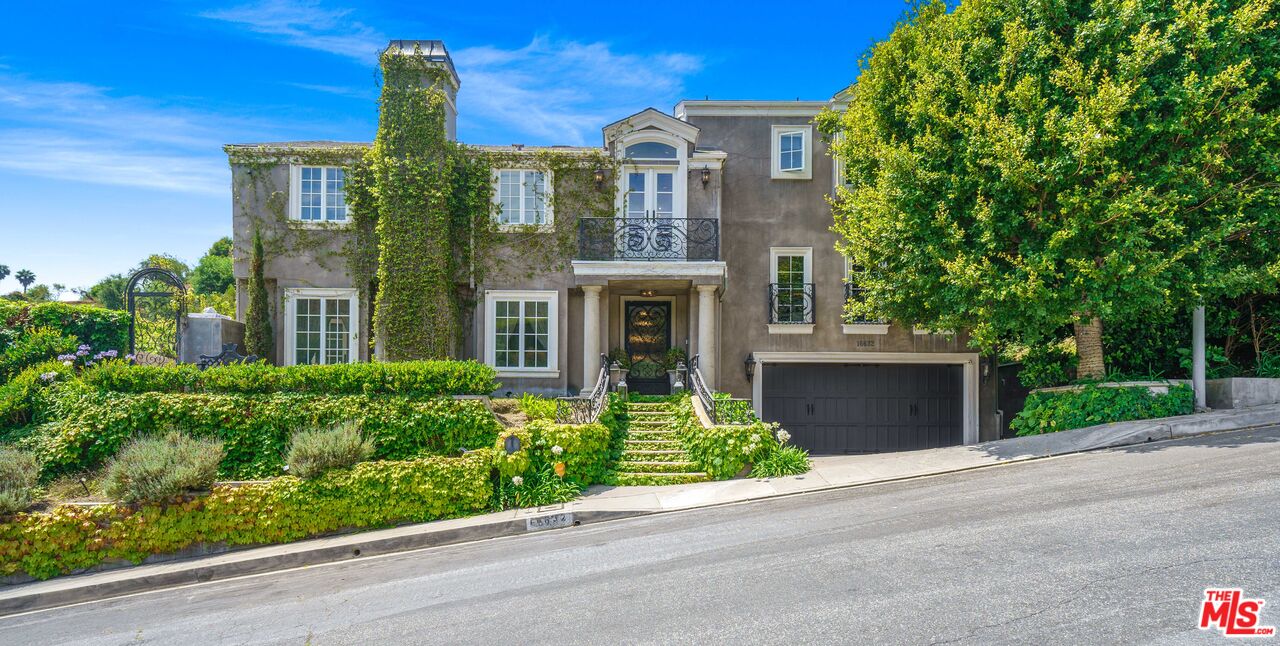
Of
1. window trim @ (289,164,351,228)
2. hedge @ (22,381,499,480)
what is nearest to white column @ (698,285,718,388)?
hedge @ (22,381,499,480)

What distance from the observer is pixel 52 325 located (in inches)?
569

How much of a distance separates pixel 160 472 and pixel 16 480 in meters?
2.05

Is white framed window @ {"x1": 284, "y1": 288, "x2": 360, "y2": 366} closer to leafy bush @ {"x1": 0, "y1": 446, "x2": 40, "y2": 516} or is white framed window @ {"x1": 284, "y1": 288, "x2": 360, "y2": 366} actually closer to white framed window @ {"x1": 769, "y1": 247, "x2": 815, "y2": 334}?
leafy bush @ {"x1": 0, "y1": 446, "x2": 40, "y2": 516}

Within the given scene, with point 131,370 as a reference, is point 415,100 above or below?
above

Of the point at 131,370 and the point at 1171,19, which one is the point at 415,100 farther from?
the point at 1171,19

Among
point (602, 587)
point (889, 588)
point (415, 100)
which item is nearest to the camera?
point (889, 588)

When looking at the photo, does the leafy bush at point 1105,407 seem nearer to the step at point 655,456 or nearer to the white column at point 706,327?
the white column at point 706,327

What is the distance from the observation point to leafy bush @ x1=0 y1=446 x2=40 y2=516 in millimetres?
9133

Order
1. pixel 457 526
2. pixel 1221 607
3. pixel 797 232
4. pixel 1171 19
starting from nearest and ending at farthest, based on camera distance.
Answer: pixel 1221 607 → pixel 457 526 → pixel 1171 19 → pixel 797 232

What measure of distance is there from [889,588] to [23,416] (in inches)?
549

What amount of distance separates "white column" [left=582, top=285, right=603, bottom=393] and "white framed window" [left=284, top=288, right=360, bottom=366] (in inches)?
214

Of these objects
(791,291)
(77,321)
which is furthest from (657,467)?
(77,321)

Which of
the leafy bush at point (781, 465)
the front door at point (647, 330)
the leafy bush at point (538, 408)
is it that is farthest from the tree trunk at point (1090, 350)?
the leafy bush at point (538, 408)

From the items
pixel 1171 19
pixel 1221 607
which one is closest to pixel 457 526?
pixel 1221 607
